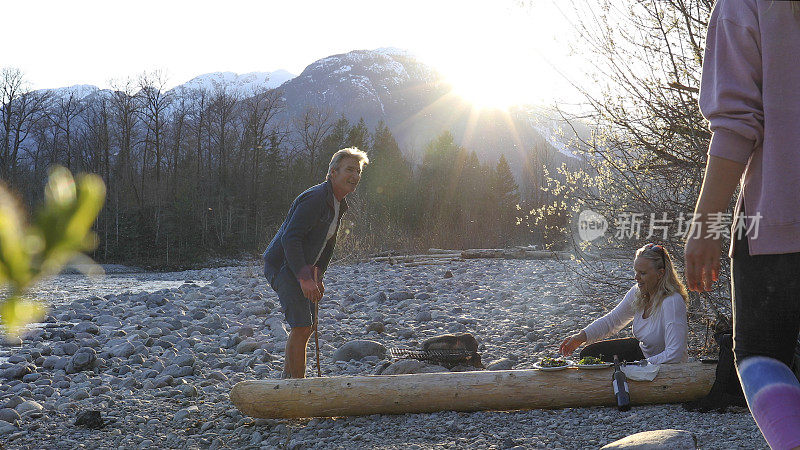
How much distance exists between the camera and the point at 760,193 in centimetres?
175

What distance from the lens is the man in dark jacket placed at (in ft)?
14.7

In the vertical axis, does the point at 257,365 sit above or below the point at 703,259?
below

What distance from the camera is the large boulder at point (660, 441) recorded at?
297cm

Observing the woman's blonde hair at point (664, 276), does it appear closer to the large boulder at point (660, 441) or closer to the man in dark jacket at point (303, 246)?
the large boulder at point (660, 441)

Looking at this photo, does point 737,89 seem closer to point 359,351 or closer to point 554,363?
point 554,363

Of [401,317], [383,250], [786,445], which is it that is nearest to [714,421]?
[786,445]

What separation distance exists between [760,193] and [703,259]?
0.77ft

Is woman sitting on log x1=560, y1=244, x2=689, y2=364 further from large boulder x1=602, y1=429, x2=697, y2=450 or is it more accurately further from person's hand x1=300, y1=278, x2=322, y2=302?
person's hand x1=300, y1=278, x2=322, y2=302

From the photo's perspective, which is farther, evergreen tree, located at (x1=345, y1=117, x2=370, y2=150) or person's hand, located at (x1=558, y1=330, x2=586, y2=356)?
evergreen tree, located at (x1=345, y1=117, x2=370, y2=150)

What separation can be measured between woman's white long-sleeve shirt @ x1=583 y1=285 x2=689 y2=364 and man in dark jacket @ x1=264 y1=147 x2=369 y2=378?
2.10 m

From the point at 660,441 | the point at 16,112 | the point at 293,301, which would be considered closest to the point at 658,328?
the point at 660,441

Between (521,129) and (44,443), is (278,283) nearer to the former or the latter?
(44,443)

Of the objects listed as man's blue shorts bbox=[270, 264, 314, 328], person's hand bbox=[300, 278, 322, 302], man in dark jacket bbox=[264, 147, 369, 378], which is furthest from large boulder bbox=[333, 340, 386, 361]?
person's hand bbox=[300, 278, 322, 302]

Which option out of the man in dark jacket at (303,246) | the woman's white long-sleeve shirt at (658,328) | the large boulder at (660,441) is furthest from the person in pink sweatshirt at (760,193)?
the man in dark jacket at (303,246)
